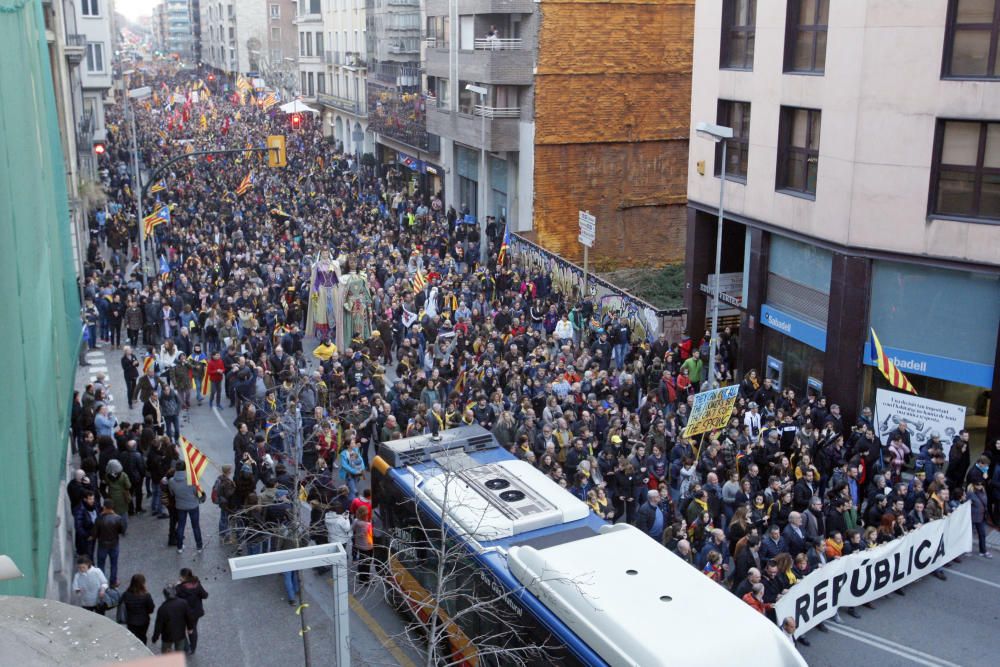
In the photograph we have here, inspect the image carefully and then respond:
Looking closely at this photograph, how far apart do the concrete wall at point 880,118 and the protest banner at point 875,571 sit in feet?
20.4

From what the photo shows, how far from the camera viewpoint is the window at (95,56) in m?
57.2

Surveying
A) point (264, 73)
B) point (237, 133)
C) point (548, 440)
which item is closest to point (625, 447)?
point (548, 440)

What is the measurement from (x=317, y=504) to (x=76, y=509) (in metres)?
3.71

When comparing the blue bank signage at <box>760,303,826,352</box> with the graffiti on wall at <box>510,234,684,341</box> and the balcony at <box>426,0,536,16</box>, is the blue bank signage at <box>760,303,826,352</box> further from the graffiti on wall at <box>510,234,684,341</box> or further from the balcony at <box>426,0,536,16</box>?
the balcony at <box>426,0,536,16</box>

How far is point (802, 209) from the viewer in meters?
23.5

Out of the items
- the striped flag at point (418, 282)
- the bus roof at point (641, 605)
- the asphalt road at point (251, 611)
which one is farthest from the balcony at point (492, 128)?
the bus roof at point (641, 605)

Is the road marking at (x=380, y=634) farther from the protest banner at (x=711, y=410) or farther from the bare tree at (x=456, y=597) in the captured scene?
the protest banner at (x=711, y=410)

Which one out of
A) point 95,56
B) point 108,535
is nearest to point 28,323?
point 108,535

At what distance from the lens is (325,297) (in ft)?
90.5

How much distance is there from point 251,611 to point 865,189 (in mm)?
14578

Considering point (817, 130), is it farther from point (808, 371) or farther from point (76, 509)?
point (76, 509)

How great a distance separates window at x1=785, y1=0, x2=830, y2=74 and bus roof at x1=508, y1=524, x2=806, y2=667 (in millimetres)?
15093

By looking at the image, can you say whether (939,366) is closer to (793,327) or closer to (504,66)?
(793,327)

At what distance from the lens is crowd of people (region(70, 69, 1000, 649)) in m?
15.4
